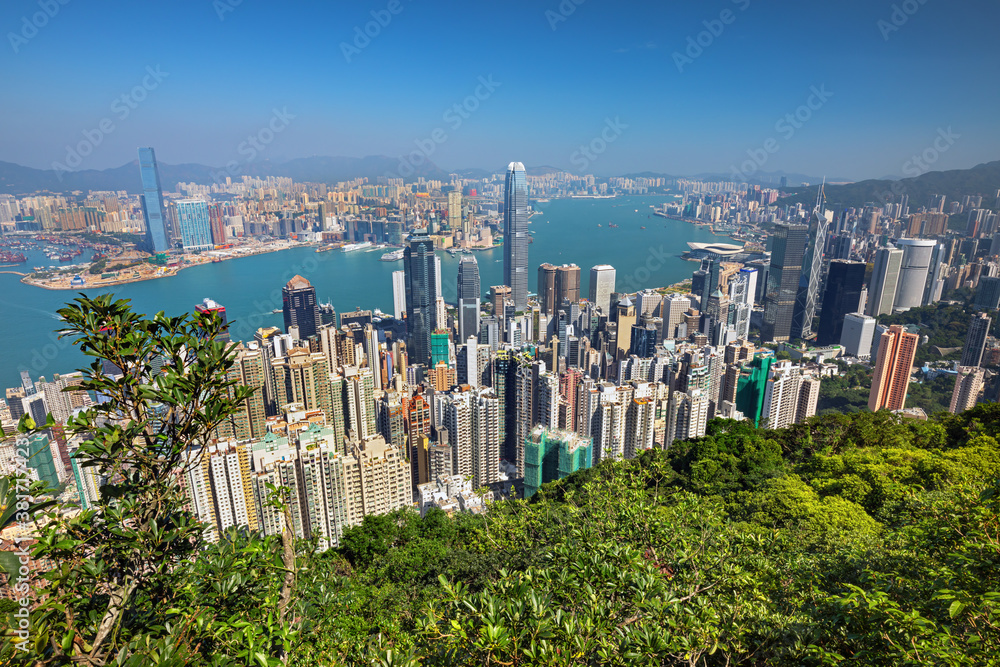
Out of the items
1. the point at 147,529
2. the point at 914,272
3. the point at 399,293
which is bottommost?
the point at 399,293

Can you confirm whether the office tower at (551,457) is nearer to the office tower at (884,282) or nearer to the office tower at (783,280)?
the office tower at (783,280)

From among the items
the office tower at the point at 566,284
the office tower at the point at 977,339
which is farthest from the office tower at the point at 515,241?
the office tower at the point at 977,339

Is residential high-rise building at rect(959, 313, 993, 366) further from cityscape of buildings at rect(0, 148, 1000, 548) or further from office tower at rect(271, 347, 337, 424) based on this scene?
office tower at rect(271, 347, 337, 424)

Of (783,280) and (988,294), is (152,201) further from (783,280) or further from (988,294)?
(988,294)

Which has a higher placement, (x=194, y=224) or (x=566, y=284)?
(x=194, y=224)

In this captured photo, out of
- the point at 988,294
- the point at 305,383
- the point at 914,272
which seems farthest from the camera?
the point at 914,272

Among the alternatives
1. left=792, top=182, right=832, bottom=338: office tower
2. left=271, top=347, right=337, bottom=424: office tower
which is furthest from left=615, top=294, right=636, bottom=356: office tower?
left=271, top=347, right=337, bottom=424: office tower

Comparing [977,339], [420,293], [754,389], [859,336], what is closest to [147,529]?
[754,389]
